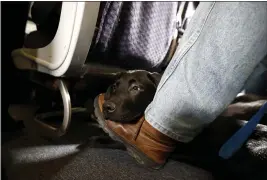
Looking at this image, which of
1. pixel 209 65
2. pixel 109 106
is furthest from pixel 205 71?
pixel 109 106

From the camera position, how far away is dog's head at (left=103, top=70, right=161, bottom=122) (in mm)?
656

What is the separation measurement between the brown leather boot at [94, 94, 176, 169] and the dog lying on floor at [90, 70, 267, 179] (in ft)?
0.08

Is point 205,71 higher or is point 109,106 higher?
point 205,71

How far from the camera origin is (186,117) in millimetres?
559

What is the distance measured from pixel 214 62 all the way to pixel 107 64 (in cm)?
→ 34

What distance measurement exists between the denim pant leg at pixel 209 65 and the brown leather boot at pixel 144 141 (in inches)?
1.2

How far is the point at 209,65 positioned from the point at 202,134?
0.26m

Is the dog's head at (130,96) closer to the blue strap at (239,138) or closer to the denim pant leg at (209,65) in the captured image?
the denim pant leg at (209,65)

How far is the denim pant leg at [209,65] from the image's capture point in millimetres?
477

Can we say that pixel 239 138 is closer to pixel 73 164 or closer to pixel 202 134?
pixel 202 134

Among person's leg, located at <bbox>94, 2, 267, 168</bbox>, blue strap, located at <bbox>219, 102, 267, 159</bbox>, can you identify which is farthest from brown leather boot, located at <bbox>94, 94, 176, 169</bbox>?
Answer: blue strap, located at <bbox>219, 102, 267, 159</bbox>

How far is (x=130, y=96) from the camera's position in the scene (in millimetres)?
673

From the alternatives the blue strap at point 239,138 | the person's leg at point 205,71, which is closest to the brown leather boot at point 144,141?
the person's leg at point 205,71

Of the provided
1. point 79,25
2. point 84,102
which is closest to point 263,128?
point 79,25
